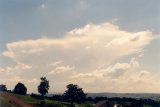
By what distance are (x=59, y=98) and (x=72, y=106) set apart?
30.4m

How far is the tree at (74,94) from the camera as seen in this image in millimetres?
183575

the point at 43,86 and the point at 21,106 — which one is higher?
the point at 43,86

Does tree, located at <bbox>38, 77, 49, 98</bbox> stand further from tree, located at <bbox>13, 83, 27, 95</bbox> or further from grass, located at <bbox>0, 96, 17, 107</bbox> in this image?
grass, located at <bbox>0, 96, 17, 107</bbox>

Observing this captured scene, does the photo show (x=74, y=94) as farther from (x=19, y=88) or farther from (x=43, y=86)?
(x=19, y=88)

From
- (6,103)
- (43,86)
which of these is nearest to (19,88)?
(43,86)

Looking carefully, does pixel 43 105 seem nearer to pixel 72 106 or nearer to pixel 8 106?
pixel 72 106

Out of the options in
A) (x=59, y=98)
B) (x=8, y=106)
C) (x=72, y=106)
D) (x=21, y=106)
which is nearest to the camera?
(x=21, y=106)

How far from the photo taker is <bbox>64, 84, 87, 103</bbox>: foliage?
18375 cm

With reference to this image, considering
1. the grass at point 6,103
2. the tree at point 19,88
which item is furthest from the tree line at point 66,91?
the grass at point 6,103

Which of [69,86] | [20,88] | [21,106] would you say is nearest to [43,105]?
[69,86]

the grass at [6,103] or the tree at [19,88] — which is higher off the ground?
the tree at [19,88]

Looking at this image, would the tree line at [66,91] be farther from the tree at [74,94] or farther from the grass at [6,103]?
the grass at [6,103]

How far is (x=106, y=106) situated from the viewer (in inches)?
6791

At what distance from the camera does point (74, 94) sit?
18525cm
